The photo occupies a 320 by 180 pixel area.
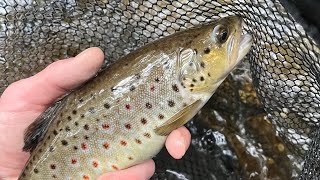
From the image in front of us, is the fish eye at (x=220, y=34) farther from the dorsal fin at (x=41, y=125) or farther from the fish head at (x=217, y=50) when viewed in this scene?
the dorsal fin at (x=41, y=125)

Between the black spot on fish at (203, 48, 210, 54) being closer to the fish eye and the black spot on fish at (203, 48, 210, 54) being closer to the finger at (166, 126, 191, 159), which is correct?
the fish eye

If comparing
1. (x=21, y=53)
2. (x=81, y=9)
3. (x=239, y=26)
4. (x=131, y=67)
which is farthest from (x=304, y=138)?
(x=21, y=53)

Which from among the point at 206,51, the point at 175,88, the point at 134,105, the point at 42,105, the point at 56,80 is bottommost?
the point at 42,105

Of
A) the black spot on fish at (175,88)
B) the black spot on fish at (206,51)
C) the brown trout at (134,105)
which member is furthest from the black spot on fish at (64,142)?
the black spot on fish at (206,51)

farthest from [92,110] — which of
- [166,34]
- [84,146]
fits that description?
[166,34]

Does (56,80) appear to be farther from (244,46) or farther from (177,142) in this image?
(244,46)
